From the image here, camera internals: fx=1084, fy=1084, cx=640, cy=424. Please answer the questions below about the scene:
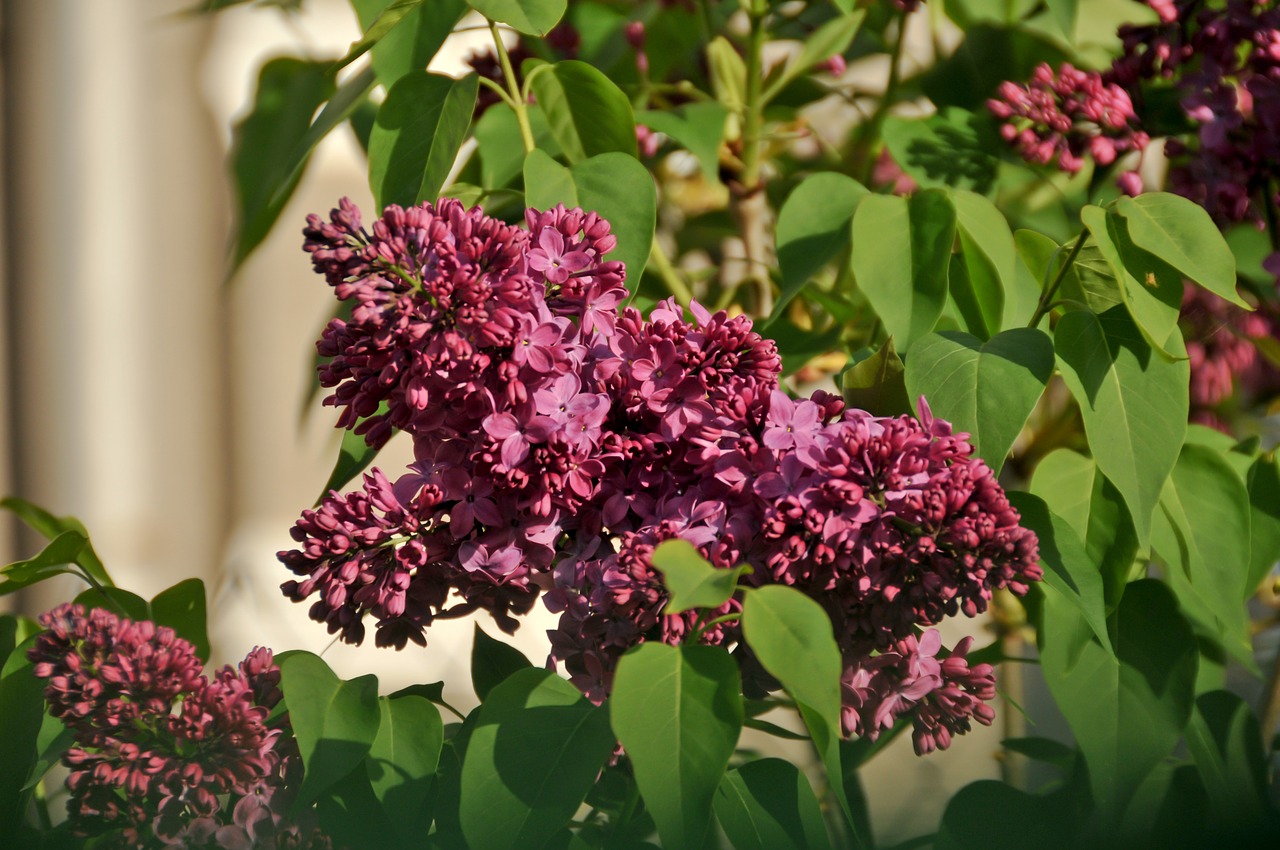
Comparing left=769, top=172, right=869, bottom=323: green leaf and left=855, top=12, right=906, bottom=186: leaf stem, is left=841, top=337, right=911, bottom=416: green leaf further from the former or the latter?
left=855, top=12, right=906, bottom=186: leaf stem

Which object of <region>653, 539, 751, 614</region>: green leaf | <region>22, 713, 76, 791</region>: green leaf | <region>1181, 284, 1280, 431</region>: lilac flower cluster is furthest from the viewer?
<region>1181, 284, 1280, 431</region>: lilac flower cluster

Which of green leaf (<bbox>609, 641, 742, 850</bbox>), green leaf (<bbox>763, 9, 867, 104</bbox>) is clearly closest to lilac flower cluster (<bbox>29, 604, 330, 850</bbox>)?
green leaf (<bbox>609, 641, 742, 850</bbox>)

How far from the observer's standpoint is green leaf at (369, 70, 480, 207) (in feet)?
1.12

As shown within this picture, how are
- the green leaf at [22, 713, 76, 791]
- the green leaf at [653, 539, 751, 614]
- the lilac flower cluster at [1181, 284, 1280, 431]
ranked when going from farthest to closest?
the lilac flower cluster at [1181, 284, 1280, 431] → the green leaf at [22, 713, 76, 791] → the green leaf at [653, 539, 751, 614]

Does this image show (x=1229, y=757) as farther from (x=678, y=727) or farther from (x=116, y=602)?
(x=116, y=602)

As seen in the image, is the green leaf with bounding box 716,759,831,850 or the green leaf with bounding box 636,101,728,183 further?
the green leaf with bounding box 636,101,728,183

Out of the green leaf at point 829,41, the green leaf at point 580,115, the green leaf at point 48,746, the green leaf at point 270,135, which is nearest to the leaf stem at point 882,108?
the green leaf at point 829,41

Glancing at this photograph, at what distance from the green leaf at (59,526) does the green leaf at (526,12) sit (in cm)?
21

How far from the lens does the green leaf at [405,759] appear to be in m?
0.28

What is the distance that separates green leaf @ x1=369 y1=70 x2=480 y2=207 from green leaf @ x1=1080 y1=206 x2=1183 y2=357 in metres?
0.19

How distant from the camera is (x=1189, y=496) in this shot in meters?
0.34

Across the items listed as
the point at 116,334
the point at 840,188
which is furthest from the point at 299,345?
the point at 840,188

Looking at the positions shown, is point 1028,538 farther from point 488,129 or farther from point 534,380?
point 488,129

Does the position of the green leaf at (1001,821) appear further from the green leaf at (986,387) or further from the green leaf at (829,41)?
the green leaf at (829,41)
